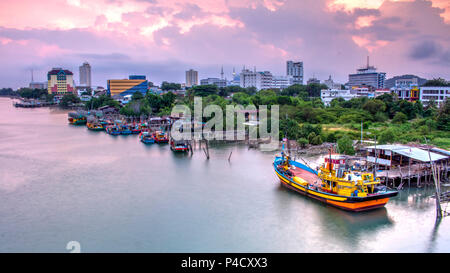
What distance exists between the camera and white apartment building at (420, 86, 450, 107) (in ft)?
80.3

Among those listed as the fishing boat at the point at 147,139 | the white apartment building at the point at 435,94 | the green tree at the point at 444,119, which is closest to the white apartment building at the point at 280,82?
the white apartment building at the point at 435,94

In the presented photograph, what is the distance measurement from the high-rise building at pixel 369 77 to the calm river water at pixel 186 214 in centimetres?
4721

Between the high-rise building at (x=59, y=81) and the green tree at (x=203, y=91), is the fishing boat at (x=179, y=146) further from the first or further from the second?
the high-rise building at (x=59, y=81)

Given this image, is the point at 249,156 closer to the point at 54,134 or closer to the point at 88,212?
the point at 88,212

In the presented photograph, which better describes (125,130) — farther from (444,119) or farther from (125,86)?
(125,86)

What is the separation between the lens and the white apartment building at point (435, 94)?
2447 centimetres

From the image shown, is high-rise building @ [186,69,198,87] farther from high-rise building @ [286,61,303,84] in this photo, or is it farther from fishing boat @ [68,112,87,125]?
fishing boat @ [68,112,87,125]

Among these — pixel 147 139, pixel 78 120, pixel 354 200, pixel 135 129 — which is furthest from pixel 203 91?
pixel 354 200

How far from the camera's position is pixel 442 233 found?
6.99 meters

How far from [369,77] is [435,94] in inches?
1221
